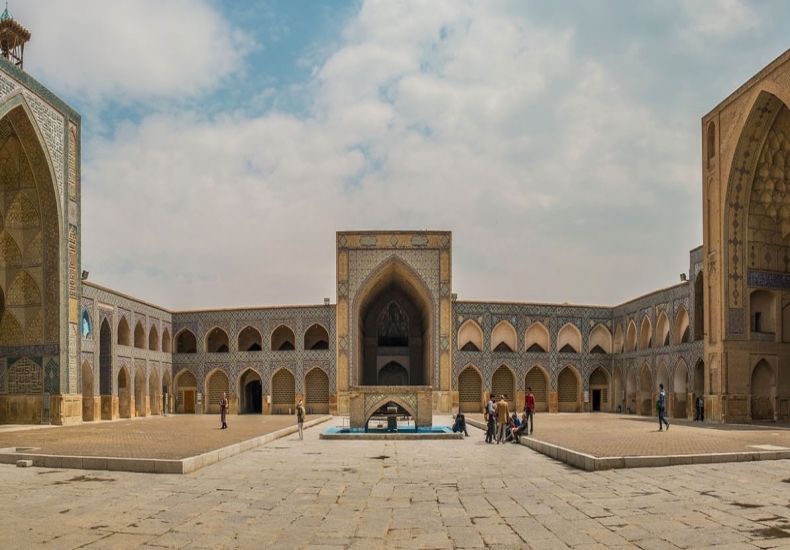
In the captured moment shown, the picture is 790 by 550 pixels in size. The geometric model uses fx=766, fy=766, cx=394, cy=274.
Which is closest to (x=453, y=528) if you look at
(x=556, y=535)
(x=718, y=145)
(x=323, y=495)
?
(x=556, y=535)

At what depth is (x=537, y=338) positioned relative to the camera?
3356 centimetres

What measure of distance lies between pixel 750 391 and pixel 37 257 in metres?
21.0

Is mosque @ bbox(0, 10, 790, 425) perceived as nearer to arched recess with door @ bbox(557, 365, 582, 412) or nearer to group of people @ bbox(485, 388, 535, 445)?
arched recess with door @ bbox(557, 365, 582, 412)

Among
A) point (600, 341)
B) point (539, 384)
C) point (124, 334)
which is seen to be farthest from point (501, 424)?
point (600, 341)

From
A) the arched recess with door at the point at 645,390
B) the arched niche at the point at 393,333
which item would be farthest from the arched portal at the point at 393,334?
the arched recess with door at the point at 645,390

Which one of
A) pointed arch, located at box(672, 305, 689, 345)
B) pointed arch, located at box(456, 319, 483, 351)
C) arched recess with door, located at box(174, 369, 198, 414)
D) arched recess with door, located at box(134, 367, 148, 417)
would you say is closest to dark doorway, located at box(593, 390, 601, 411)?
pointed arch, located at box(456, 319, 483, 351)

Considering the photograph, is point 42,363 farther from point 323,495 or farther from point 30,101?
point 323,495

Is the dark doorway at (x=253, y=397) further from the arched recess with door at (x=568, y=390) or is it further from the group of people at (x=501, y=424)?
the group of people at (x=501, y=424)

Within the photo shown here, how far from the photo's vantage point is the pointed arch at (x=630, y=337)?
31523mm

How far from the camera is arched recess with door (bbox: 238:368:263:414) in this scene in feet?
110

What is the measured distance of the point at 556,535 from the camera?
21.6 feet

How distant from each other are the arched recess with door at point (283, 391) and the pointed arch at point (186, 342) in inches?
180

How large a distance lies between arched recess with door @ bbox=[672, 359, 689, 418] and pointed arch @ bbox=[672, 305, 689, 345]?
1012 millimetres

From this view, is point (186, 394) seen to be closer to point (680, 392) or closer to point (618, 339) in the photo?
point (618, 339)
